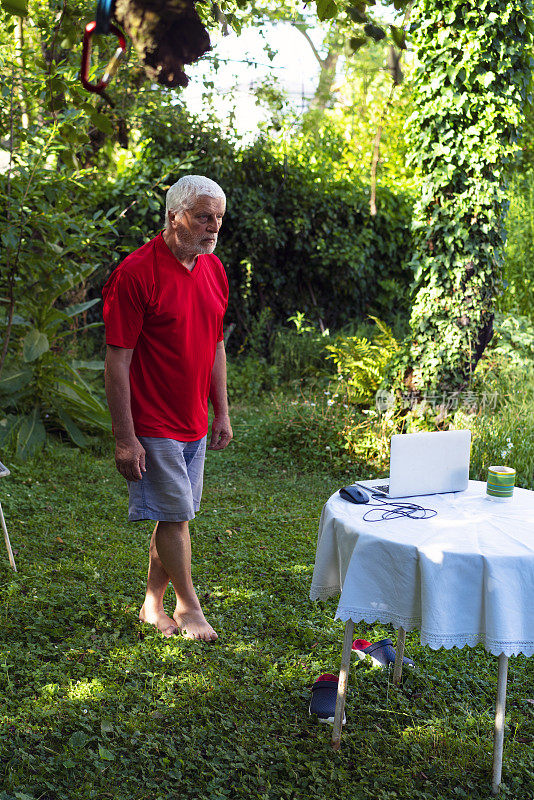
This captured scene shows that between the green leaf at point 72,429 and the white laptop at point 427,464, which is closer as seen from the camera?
the white laptop at point 427,464

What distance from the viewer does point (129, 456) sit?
308cm

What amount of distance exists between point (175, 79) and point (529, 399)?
5.92m

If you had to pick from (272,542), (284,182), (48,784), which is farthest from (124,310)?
(284,182)

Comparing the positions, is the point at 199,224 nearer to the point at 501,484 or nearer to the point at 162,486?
the point at 162,486

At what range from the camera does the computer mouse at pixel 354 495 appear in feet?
8.96

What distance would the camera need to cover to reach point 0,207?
5.90m

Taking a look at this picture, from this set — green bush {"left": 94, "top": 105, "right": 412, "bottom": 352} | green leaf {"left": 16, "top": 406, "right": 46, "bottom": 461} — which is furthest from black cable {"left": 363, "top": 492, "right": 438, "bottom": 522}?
A: green bush {"left": 94, "top": 105, "right": 412, "bottom": 352}

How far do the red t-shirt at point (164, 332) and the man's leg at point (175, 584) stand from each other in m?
0.46

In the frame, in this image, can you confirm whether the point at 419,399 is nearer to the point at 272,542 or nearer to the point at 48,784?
the point at 272,542

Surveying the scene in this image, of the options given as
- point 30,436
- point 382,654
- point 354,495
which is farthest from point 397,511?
point 30,436

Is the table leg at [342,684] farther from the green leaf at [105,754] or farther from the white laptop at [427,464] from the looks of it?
the green leaf at [105,754]

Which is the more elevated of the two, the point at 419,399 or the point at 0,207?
the point at 0,207

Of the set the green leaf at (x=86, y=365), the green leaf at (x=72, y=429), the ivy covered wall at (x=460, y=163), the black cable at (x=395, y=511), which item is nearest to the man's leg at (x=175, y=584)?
the black cable at (x=395, y=511)

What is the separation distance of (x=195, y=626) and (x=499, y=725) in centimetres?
153
